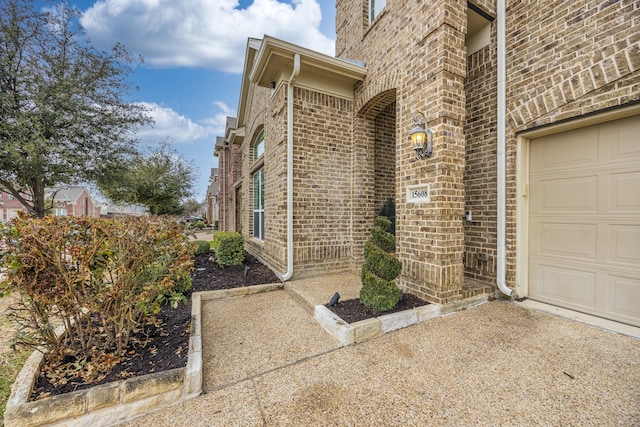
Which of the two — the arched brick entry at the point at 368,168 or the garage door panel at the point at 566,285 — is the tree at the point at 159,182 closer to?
the arched brick entry at the point at 368,168

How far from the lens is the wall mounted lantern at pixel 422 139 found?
351cm

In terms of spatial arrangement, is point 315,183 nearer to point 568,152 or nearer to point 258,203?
point 258,203

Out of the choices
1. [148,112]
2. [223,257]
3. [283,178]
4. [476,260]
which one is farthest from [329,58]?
[148,112]

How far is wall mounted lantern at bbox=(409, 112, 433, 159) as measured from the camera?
3512 mm

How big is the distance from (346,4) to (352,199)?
4629 millimetres

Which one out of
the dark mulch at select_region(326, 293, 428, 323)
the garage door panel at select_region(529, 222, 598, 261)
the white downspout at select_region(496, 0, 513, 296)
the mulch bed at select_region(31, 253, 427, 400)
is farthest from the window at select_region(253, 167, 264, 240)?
the garage door panel at select_region(529, 222, 598, 261)

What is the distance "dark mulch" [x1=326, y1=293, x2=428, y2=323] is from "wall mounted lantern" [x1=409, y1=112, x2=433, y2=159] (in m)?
1.98

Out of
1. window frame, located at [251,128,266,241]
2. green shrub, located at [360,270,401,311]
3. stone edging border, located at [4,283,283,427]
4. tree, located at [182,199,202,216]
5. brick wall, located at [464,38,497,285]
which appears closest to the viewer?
stone edging border, located at [4,283,283,427]

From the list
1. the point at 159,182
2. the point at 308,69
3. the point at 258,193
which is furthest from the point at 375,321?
the point at 159,182

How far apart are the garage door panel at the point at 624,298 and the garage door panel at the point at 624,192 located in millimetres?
784

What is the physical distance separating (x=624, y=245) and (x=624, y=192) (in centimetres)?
59

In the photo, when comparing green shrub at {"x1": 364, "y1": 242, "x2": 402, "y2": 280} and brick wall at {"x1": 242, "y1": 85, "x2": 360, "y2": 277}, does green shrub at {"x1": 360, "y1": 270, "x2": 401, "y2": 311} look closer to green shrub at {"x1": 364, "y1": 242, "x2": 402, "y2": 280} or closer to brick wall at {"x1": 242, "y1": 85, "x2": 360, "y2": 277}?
green shrub at {"x1": 364, "y1": 242, "x2": 402, "y2": 280}

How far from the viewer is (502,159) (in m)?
3.72

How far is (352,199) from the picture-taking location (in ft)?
17.9
